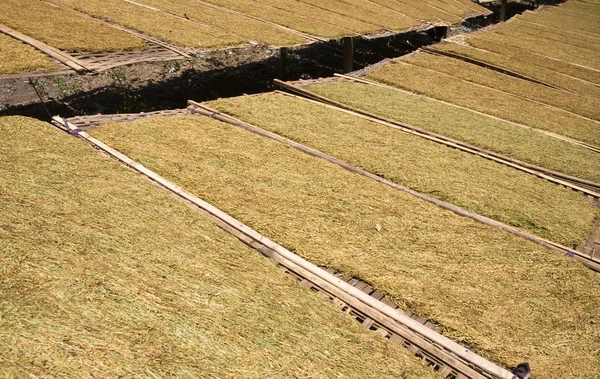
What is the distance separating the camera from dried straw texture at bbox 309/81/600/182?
24.6 ft

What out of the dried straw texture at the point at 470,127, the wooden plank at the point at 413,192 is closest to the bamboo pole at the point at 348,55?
the dried straw texture at the point at 470,127

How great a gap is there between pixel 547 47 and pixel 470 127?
11224 mm

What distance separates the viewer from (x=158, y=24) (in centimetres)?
956

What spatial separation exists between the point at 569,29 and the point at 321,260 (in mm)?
23421

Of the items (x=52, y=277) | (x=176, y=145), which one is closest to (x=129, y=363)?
(x=52, y=277)

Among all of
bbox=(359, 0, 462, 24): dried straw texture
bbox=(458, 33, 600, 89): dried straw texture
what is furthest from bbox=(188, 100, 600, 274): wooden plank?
bbox=(359, 0, 462, 24): dried straw texture

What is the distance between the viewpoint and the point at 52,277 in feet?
10.5

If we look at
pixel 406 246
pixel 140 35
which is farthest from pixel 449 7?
pixel 406 246

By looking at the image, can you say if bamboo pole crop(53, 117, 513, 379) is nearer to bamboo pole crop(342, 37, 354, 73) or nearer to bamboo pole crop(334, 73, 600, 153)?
bamboo pole crop(334, 73, 600, 153)

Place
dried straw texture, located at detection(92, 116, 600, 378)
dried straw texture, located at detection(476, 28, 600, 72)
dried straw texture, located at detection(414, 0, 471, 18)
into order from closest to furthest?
dried straw texture, located at detection(92, 116, 600, 378) < dried straw texture, located at detection(476, 28, 600, 72) < dried straw texture, located at detection(414, 0, 471, 18)

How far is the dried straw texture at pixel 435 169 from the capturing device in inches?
224

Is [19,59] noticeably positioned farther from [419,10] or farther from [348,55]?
[419,10]

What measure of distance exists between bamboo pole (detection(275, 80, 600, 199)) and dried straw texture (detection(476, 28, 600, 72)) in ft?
30.6

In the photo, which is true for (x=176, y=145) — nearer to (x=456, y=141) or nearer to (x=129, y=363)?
(x=129, y=363)
